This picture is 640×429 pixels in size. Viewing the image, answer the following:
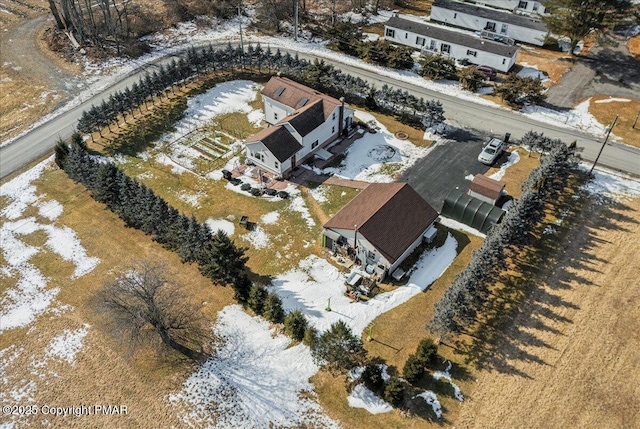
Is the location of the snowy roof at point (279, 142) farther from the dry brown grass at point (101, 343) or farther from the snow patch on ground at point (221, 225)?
the dry brown grass at point (101, 343)

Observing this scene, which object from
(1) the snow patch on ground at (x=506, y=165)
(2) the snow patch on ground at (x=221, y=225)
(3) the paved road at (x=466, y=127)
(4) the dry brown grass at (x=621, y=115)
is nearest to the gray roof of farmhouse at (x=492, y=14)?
(4) the dry brown grass at (x=621, y=115)

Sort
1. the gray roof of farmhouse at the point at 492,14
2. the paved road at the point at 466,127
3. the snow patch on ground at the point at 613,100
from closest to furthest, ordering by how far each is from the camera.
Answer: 1. the paved road at the point at 466,127
2. the snow patch on ground at the point at 613,100
3. the gray roof of farmhouse at the point at 492,14

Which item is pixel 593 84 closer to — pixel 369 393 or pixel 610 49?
pixel 610 49

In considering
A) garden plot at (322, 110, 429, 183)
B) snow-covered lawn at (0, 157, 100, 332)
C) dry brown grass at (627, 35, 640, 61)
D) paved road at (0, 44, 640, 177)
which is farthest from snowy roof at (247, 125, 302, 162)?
dry brown grass at (627, 35, 640, 61)

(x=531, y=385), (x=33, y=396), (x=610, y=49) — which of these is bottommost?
(x=33, y=396)

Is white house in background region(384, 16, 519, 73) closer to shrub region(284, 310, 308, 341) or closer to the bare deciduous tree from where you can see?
shrub region(284, 310, 308, 341)

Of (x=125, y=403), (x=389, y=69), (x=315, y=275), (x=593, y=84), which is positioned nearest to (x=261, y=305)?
(x=315, y=275)
